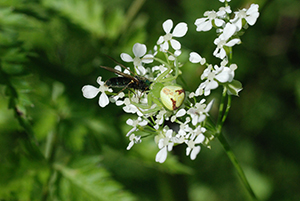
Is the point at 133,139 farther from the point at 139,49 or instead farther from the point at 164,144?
the point at 139,49

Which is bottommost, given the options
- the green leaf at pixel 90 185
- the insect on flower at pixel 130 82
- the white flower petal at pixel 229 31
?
the green leaf at pixel 90 185

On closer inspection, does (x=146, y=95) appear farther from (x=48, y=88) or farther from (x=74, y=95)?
(x=48, y=88)

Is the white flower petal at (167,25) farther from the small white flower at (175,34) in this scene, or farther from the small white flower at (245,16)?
the small white flower at (245,16)

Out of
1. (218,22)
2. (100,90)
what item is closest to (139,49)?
(100,90)

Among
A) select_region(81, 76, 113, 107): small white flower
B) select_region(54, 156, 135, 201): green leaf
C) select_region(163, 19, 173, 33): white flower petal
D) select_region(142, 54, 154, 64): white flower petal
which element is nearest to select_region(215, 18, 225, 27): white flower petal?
select_region(163, 19, 173, 33): white flower petal

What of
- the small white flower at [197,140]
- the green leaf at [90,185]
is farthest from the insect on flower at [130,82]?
the green leaf at [90,185]

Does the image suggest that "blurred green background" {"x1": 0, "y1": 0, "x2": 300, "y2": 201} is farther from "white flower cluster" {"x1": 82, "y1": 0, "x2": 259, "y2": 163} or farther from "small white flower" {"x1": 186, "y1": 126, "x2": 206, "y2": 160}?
"small white flower" {"x1": 186, "y1": 126, "x2": 206, "y2": 160}

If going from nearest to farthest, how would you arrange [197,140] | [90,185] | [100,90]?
1. [197,140]
2. [100,90]
3. [90,185]

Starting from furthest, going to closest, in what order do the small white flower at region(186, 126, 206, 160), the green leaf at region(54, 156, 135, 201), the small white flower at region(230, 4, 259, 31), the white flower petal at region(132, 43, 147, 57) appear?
the green leaf at region(54, 156, 135, 201) < the white flower petal at region(132, 43, 147, 57) < the small white flower at region(230, 4, 259, 31) < the small white flower at region(186, 126, 206, 160)

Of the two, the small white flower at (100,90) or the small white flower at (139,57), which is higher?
the small white flower at (139,57)
